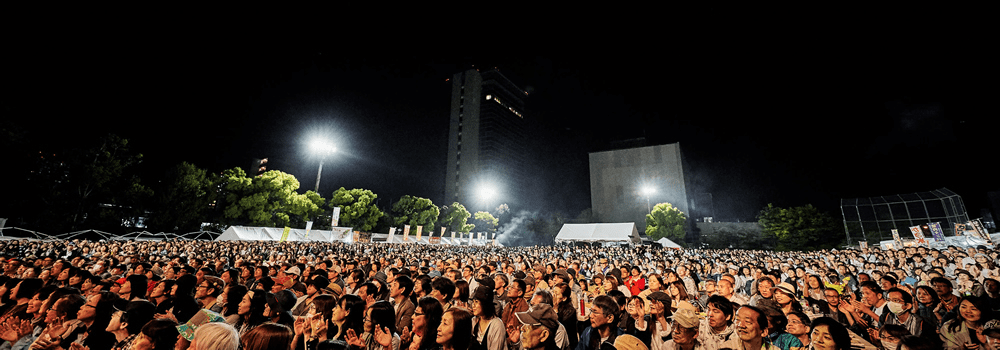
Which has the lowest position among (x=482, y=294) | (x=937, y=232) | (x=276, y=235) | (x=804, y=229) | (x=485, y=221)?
(x=482, y=294)

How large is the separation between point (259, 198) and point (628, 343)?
40.7 m

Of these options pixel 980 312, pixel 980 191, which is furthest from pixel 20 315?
pixel 980 191

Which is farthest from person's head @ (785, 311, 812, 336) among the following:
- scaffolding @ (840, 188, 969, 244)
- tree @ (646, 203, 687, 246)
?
tree @ (646, 203, 687, 246)

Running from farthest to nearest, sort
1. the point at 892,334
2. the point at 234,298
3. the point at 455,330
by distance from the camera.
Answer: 1. the point at 234,298
2. the point at 892,334
3. the point at 455,330

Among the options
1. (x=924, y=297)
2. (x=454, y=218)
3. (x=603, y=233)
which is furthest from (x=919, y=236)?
(x=454, y=218)

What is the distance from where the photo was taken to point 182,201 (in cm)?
3045

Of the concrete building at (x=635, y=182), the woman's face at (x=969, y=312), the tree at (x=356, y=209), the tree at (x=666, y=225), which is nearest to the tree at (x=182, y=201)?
the tree at (x=356, y=209)

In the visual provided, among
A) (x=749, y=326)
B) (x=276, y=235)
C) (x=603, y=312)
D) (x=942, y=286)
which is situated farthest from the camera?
(x=276, y=235)

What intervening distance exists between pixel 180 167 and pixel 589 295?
127 ft

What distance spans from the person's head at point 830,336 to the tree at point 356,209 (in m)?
45.1

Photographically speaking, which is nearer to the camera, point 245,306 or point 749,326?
point 749,326

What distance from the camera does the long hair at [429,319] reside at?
340 centimetres

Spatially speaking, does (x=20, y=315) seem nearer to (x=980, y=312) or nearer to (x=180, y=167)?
(x=980, y=312)

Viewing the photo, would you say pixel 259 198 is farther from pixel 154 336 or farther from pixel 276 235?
pixel 154 336
